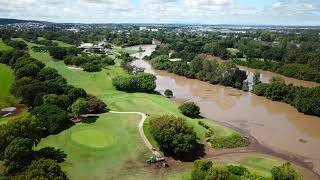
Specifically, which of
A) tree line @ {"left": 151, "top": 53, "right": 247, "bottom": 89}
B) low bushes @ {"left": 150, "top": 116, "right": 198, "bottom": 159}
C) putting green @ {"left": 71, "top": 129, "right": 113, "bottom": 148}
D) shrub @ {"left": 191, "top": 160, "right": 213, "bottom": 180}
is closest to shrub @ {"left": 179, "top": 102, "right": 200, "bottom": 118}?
low bushes @ {"left": 150, "top": 116, "right": 198, "bottom": 159}

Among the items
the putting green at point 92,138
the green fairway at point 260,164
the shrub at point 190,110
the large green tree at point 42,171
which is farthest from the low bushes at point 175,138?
the large green tree at point 42,171

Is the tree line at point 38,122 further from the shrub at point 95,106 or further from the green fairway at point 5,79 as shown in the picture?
the green fairway at point 5,79

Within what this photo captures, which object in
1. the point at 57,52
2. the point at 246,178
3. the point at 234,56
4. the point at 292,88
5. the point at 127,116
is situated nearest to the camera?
the point at 246,178

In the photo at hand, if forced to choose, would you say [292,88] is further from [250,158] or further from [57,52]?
[57,52]

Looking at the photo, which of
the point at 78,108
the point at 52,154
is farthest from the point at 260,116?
the point at 52,154

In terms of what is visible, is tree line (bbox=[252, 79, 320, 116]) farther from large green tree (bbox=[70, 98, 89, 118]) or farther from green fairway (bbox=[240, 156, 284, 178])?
large green tree (bbox=[70, 98, 89, 118])

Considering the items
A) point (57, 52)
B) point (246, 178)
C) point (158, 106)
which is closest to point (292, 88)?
point (158, 106)
